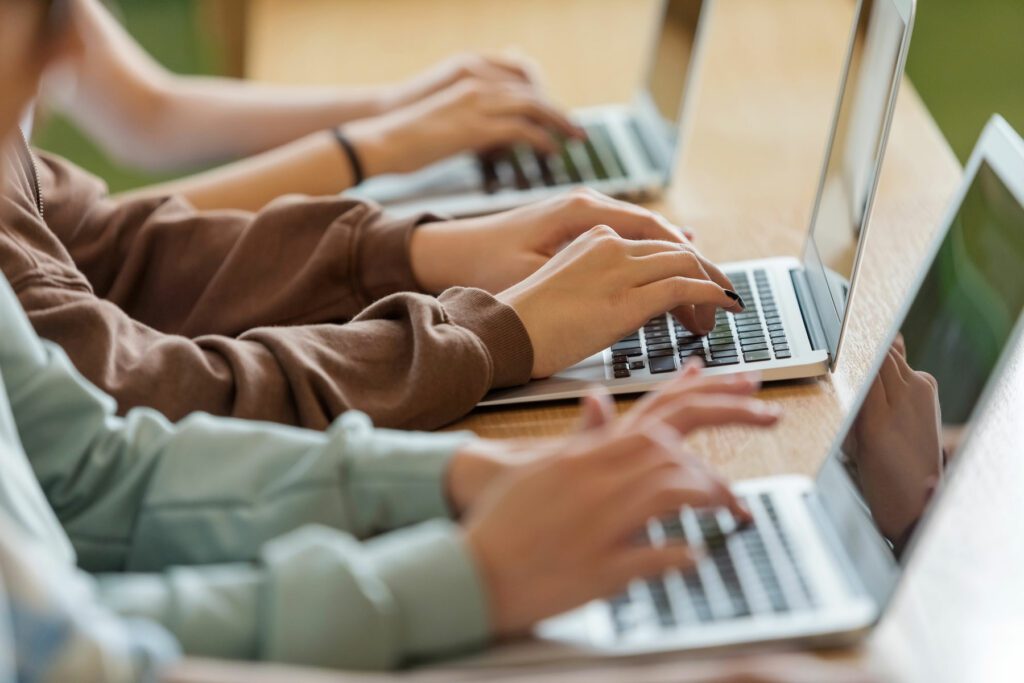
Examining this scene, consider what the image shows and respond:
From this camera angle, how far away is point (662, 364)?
95 cm

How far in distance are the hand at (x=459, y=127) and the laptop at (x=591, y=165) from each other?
26mm

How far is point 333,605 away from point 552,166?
33.7 inches

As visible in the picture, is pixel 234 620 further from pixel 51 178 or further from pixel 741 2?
pixel 741 2

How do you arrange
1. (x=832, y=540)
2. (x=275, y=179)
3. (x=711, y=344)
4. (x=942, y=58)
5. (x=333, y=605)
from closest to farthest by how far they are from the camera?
1. (x=333, y=605)
2. (x=832, y=540)
3. (x=711, y=344)
4. (x=275, y=179)
5. (x=942, y=58)

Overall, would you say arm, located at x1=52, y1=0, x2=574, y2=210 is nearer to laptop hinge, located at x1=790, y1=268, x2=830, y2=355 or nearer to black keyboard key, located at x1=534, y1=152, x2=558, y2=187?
black keyboard key, located at x1=534, y1=152, x2=558, y2=187

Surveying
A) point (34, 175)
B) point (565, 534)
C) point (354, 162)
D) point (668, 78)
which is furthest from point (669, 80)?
point (565, 534)

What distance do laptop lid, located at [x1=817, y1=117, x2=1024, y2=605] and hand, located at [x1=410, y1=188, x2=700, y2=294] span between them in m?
0.26

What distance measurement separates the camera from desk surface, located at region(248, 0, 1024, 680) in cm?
87

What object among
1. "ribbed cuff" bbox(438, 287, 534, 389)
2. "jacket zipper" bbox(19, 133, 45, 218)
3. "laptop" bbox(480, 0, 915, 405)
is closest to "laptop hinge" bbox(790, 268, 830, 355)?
"laptop" bbox(480, 0, 915, 405)

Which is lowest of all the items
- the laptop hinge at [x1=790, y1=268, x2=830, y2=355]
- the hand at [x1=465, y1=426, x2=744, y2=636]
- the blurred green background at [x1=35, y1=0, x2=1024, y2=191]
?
the blurred green background at [x1=35, y1=0, x2=1024, y2=191]

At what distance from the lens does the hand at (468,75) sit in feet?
4.83

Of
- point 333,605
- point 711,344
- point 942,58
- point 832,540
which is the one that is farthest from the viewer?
point 942,58

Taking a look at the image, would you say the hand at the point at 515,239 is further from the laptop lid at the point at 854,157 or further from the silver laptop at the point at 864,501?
the silver laptop at the point at 864,501

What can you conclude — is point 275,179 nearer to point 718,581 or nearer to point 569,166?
point 569,166
